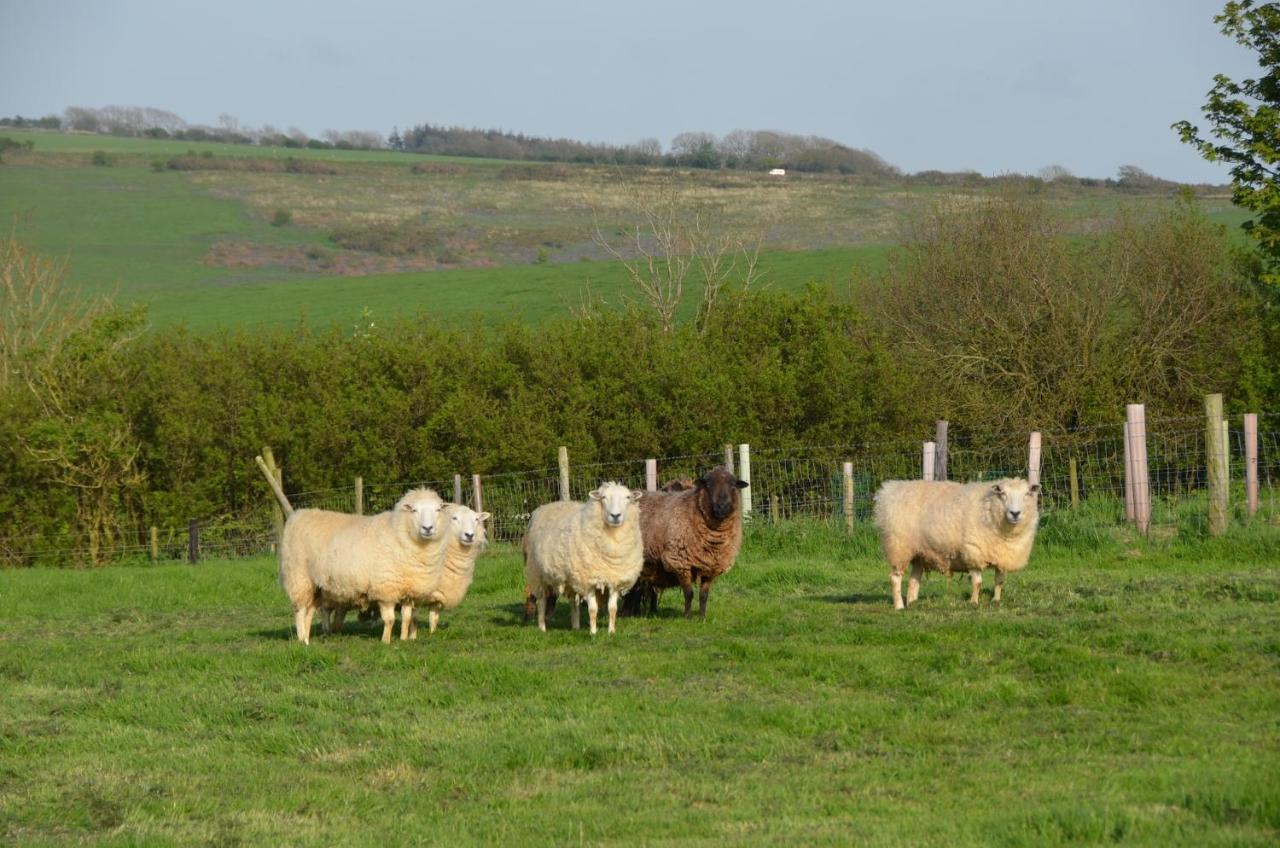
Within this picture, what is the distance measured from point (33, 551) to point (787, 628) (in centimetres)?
2572

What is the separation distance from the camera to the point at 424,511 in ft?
46.3

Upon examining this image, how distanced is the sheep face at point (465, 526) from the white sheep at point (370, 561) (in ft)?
0.41

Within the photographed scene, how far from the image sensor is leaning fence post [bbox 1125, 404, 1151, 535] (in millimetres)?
17812

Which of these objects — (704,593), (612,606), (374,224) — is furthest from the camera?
(374,224)

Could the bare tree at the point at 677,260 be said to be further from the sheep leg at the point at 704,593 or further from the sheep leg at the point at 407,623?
the sheep leg at the point at 407,623

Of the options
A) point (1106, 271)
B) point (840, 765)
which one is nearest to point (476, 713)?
point (840, 765)

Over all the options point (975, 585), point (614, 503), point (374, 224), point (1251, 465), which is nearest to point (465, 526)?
point (614, 503)

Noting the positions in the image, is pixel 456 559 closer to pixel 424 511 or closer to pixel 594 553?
pixel 424 511

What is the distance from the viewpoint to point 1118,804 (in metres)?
6.88

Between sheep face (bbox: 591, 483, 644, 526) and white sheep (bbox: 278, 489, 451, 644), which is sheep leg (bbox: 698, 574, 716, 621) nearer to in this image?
sheep face (bbox: 591, 483, 644, 526)

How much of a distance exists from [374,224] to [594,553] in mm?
69321

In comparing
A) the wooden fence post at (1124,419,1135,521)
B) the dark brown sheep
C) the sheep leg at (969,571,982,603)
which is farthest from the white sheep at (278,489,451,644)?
the wooden fence post at (1124,419,1135,521)

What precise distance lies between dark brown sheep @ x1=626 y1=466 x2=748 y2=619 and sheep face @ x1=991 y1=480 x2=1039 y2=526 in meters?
2.64

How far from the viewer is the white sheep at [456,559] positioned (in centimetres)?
1444
